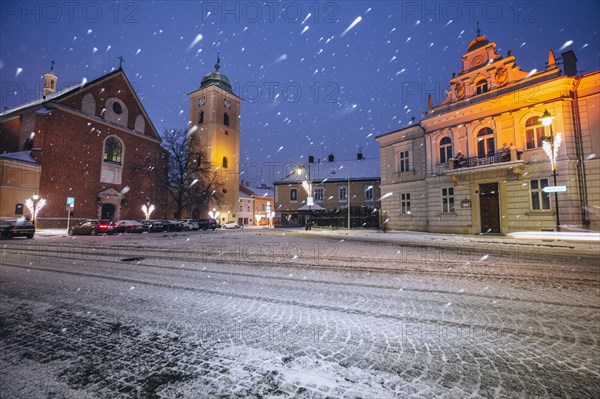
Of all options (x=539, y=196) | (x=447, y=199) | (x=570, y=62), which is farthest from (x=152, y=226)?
(x=570, y=62)

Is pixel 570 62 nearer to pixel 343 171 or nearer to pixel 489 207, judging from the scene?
pixel 489 207

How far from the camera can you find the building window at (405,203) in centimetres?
2798

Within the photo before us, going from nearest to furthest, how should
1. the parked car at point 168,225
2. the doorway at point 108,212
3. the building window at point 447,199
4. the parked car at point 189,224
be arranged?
1. the building window at point 447,199
2. the parked car at point 168,225
3. the doorway at point 108,212
4. the parked car at point 189,224

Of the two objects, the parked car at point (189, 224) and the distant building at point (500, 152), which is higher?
the distant building at point (500, 152)

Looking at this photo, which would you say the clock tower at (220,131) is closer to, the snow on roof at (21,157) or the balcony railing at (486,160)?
the snow on roof at (21,157)

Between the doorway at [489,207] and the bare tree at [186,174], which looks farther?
the bare tree at [186,174]

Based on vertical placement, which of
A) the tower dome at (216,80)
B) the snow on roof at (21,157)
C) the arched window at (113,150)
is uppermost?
the tower dome at (216,80)

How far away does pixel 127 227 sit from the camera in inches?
1248

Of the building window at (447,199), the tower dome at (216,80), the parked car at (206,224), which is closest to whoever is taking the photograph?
the building window at (447,199)

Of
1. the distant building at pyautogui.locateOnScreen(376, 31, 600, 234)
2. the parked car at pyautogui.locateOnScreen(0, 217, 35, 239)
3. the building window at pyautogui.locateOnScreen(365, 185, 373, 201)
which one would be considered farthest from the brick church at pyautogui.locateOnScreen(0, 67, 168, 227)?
the distant building at pyautogui.locateOnScreen(376, 31, 600, 234)

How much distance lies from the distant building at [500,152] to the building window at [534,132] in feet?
0.19

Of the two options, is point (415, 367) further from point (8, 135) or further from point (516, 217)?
point (8, 135)

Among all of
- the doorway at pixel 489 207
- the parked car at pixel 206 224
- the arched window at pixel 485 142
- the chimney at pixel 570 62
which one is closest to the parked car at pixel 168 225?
the parked car at pixel 206 224

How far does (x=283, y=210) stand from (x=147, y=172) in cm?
2606
